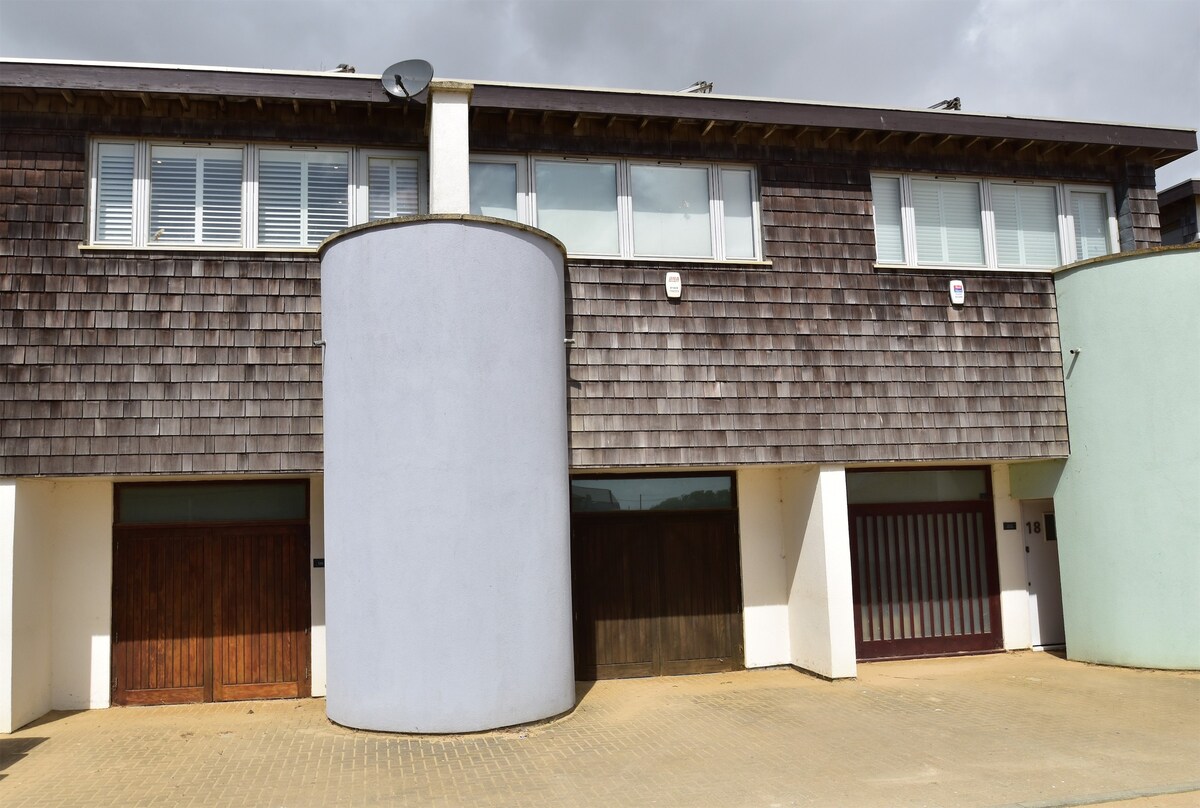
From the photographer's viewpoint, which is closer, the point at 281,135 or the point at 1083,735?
the point at 1083,735

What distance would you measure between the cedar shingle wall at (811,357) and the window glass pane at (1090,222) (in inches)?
37.1

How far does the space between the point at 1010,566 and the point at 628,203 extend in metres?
6.58

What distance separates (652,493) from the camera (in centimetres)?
1127

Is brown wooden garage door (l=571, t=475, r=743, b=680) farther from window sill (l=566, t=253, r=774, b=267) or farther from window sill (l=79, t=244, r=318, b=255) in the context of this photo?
window sill (l=79, t=244, r=318, b=255)

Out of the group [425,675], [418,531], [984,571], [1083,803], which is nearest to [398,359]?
[418,531]

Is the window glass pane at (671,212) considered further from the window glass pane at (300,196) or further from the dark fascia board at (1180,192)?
the dark fascia board at (1180,192)

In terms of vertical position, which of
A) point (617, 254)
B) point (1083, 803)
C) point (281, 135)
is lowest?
point (1083, 803)

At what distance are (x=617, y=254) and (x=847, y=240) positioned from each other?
272cm

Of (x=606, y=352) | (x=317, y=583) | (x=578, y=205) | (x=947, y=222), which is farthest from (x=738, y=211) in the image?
(x=317, y=583)

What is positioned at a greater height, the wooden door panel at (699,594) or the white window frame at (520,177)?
the white window frame at (520,177)

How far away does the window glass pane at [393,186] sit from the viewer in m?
10.4

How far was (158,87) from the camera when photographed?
964 centimetres

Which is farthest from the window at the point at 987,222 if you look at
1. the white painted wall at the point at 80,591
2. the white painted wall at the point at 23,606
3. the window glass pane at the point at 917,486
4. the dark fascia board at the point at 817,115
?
the white painted wall at the point at 23,606

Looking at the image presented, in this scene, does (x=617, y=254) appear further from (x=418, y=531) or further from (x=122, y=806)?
(x=122, y=806)
